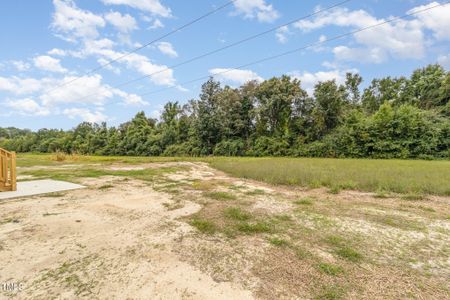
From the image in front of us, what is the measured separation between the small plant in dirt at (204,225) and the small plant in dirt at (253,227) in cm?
40

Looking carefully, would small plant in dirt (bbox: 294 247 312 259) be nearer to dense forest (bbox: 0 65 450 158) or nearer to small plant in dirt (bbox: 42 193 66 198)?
small plant in dirt (bbox: 42 193 66 198)

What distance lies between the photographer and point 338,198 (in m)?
5.20

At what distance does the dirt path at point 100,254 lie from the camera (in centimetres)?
187

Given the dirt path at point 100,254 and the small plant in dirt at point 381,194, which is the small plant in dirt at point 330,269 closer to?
the dirt path at point 100,254

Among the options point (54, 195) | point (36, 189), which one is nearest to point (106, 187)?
point (54, 195)

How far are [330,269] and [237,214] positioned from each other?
6.16ft

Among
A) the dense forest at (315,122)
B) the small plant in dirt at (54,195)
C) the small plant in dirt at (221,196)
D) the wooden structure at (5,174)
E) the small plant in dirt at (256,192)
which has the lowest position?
the small plant in dirt at (256,192)

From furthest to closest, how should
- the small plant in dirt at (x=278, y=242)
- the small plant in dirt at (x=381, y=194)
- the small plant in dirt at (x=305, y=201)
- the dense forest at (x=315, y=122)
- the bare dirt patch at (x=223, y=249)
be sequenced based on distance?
the dense forest at (x=315, y=122), the small plant in dirt at (x=381, y=194), the small plant in dirt at (x=305, y=201), the small plant in dirt at (x=278, y=242), the bare dirt patch at (x=223, y=249)

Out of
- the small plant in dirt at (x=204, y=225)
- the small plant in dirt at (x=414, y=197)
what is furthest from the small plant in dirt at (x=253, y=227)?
Result: the small plant in dirt at (x=414, y=197)

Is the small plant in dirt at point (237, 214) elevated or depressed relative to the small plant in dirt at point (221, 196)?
depressed

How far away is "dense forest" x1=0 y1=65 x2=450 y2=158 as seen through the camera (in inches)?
735

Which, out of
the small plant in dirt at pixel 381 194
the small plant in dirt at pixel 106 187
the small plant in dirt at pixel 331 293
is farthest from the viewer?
the small plant in dirt at pixel 106 187

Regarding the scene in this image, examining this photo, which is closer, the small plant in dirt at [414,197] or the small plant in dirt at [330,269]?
the small plant in dirt at [330,269]

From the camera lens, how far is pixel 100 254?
2.46m
